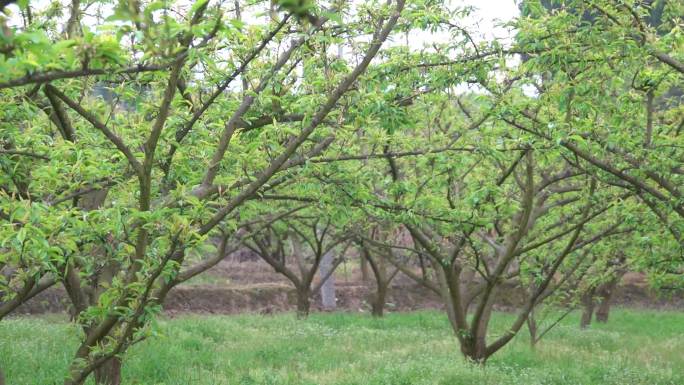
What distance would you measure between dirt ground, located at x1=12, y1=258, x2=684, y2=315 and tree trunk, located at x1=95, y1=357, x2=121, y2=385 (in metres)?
18.3

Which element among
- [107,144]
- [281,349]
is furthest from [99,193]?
[281,349]

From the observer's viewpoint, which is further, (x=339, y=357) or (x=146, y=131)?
(x=339, y=357)

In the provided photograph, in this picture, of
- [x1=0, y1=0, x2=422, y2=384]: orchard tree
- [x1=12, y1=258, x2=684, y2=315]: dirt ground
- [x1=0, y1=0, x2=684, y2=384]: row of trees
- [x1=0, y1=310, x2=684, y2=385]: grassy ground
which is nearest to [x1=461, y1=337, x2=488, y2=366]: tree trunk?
[x1=0, y1=310, x2=684, y2=385]: grassy ground

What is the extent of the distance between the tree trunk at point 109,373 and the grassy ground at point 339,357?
586 mm

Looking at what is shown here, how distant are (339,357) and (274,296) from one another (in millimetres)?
17274

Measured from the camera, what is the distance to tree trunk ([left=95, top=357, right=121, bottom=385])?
Answer: 299 inches

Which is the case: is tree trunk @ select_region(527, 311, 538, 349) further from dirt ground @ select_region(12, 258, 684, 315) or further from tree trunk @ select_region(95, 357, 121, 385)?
dirt ground @ select_region(12, 258, 684, 315)

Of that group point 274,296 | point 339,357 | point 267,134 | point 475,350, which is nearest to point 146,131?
point 267,134

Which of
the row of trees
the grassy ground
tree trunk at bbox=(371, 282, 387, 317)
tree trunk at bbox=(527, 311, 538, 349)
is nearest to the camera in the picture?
the row of trees

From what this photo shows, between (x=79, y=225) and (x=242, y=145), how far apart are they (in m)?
2.83

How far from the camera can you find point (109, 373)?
7.83 m

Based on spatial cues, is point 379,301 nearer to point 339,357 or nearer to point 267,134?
point 339,357

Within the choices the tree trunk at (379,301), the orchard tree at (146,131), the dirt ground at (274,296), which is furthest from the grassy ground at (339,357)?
the dirt ground at (274,296)

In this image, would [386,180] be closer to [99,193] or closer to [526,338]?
[99,193]
